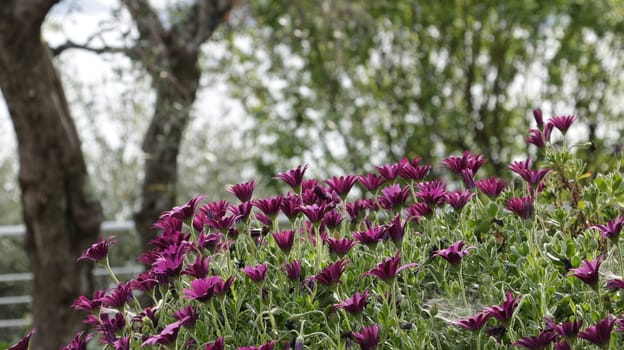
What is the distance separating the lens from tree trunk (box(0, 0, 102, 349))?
5.25 metres

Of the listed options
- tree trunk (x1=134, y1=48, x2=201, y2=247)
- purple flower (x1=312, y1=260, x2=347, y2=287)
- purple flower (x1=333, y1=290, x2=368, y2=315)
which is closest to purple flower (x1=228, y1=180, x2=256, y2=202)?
purple flower (x1=312, y1=260, x2=347, y2=287)

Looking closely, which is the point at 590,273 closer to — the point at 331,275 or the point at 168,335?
the point at 331,275

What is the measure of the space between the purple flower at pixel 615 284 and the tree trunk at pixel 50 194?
164 inches

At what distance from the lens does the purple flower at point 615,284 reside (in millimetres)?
1784

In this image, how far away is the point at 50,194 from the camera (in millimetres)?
5566

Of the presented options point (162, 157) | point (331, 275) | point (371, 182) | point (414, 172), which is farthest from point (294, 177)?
point (162, 157)

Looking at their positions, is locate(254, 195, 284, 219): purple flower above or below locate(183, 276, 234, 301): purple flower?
above

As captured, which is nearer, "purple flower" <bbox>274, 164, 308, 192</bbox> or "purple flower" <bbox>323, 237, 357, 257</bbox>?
"purple flower" <bbox>323, 237, 357, 257</bbox>

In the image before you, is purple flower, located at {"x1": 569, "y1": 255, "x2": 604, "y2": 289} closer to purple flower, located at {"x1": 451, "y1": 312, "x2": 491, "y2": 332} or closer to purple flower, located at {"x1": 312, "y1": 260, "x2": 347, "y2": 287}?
purple flower, located at {"x1": 451, "y1": 312, "x2": 491, "y2": 332}

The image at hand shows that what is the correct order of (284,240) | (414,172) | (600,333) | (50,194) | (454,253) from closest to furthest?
(600,333)
(454,253)
(284,240)
(414,172)
(50,194)

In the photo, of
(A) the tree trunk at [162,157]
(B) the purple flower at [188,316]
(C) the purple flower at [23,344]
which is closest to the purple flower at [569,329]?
(B) the purple flower at [188,316]

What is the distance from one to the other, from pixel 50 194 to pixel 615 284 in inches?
174

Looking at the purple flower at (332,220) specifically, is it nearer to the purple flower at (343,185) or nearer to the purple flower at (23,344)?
the purple flower at (343,185)

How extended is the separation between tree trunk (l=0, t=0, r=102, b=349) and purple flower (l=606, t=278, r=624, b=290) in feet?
13.7
